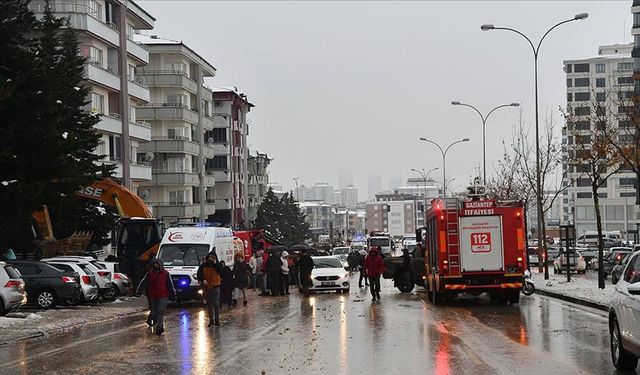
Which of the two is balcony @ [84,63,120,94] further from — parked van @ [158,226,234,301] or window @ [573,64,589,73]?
window @ [573,64,589,73]

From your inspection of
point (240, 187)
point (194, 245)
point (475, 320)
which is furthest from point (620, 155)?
point (240, 187)

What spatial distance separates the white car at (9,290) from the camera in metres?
24.8

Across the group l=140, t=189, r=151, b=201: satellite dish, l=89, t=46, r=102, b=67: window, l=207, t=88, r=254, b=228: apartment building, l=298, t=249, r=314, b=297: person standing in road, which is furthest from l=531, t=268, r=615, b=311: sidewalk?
l=207, t=88, r=254, b=228: apartment building

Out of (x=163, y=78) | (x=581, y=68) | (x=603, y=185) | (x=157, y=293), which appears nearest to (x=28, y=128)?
(x=157, y=293)

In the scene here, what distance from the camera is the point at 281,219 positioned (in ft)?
355

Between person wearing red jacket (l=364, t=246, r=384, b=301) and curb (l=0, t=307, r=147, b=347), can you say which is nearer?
curb (l=0, t=307, r=147, b=347)

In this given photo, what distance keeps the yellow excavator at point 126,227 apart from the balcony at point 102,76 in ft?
42.6

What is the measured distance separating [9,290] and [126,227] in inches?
637

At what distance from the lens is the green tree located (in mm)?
101588

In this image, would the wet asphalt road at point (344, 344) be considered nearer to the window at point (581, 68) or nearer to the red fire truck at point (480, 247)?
the red fire truck at point (480, 247)

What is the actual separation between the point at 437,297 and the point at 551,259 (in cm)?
4314

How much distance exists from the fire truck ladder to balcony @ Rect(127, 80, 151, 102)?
1431 inches

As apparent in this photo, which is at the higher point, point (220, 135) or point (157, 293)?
point (220, 135)

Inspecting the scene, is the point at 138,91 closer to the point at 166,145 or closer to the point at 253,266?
the point at 166,145
